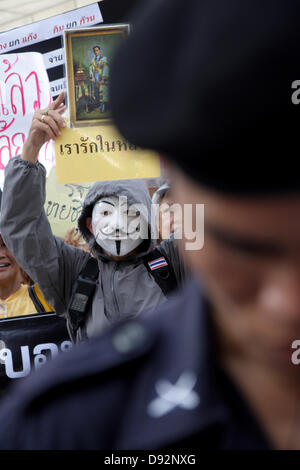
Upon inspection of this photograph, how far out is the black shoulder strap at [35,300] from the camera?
7.68ft

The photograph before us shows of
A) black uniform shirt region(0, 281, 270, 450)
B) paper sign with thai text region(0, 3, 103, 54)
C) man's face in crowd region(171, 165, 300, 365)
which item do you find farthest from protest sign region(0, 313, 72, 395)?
man's face in crowd region(171, 165, 300, 365)

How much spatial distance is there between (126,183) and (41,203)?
37 centimetres

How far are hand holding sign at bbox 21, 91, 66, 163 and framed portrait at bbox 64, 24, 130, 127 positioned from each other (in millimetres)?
71

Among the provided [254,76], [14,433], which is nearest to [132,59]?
[254,76]

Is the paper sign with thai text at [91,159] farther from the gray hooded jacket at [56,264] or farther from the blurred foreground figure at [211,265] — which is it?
the blurred foreground figure at [211,265]

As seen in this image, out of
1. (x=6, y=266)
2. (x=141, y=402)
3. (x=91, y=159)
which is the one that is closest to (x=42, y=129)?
(x=91, y=159)

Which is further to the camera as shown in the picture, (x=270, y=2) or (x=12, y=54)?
(x=12, y=54)

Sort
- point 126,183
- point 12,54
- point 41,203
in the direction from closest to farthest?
point 41,203
point 126,183
point 12,54

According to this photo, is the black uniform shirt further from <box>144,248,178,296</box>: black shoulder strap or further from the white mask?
the white mask

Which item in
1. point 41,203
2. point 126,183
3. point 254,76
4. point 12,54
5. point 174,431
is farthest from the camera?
point 12,54

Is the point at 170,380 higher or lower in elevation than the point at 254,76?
lower

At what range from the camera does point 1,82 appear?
2.24 meters

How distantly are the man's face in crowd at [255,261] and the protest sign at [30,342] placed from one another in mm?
1933
